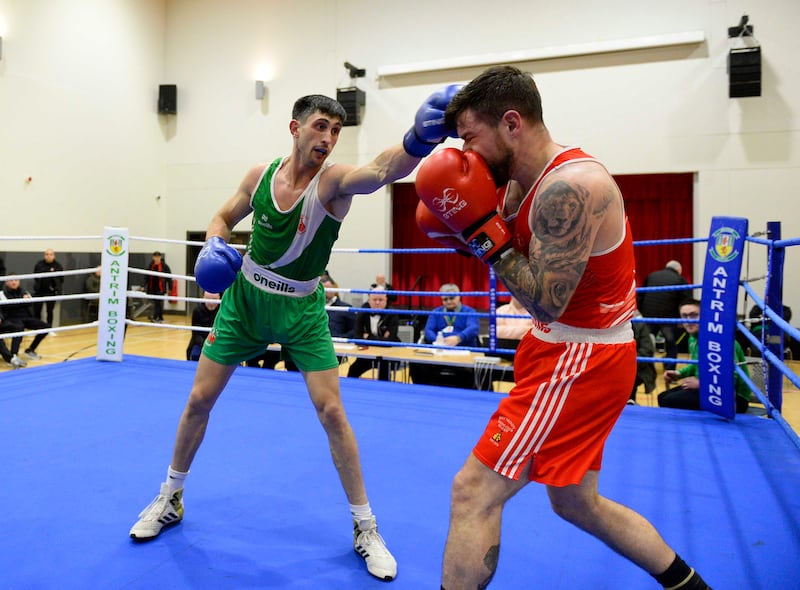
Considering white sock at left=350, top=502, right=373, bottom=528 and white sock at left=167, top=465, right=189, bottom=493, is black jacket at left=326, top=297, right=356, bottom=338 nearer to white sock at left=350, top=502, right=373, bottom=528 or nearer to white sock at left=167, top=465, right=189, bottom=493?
white sock at left=167, top=465, right=189, bottom=493

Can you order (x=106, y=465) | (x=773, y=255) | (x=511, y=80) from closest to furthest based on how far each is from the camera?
(x=511, y=80)
(x=106, y=465)
(x=773, y=255)

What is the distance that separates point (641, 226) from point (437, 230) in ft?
26.0

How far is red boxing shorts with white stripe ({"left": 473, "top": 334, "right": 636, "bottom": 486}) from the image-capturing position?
3.65ft

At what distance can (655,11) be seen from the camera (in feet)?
24.3

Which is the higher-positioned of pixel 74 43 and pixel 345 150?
pixel 74 43

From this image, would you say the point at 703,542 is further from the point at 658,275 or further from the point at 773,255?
the point at 658,275

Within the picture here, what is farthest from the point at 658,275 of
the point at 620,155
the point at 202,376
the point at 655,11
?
the point at 202,376

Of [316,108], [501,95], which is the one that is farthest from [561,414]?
[316,108]

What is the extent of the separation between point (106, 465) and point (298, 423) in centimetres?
88

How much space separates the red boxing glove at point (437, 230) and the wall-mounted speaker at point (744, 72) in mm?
7208

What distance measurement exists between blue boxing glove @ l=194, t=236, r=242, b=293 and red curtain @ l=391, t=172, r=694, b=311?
6637 mm

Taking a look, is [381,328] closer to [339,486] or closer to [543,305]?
[339,486]

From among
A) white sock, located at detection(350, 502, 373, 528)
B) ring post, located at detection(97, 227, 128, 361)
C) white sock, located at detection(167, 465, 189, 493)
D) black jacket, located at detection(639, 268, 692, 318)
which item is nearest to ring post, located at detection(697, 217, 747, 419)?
white sock, located at detection(350, 502, 373, 528)

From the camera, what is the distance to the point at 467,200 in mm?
1078
